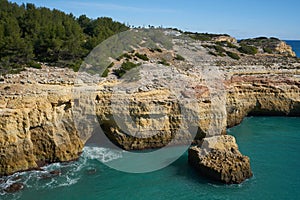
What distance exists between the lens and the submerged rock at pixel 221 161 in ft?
72.9

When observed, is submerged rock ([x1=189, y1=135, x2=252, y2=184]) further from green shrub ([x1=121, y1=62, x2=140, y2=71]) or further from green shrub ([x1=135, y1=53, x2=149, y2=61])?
green shrub ([x1=135, y1=53, x2=149, y2=61])

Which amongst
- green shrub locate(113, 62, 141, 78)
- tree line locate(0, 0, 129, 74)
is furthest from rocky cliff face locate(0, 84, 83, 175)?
green shrub locate(113, 62, 141, 78)

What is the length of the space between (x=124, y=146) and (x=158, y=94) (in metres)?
5.43

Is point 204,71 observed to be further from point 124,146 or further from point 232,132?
point 124,146

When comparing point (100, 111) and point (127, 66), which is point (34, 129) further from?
point (127, 66)

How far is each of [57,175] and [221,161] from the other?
1189cm

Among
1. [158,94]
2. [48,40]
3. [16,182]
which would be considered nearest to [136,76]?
[158,94]

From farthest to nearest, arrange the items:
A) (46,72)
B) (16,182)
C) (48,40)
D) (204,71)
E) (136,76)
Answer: (204,71) → (48,40) → (136,76) → (46,72) → (16,182)

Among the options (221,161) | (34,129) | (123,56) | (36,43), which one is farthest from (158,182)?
(36,43)

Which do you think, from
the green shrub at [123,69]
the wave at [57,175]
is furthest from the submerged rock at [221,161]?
the green shrub at [123,69]

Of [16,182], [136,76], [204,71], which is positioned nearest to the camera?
[16,182]

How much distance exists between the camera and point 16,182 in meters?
21.8

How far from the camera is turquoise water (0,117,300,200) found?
2081cm

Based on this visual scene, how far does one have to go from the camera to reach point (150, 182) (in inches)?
888
